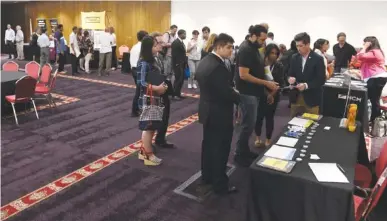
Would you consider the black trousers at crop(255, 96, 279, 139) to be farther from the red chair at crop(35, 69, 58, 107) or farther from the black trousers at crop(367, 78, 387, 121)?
the red chair at crop(35, 69, 58, 107)

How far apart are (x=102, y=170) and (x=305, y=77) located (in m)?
2.31

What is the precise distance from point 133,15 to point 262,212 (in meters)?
10.9

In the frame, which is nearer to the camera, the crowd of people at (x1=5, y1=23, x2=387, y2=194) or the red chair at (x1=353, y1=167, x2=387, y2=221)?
the red chair at (x1=353, y1=167, x2=387, y2=221)

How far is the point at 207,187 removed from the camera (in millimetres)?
3162

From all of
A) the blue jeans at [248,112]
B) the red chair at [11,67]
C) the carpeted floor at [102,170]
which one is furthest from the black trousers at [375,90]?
the red chair at [11,67]

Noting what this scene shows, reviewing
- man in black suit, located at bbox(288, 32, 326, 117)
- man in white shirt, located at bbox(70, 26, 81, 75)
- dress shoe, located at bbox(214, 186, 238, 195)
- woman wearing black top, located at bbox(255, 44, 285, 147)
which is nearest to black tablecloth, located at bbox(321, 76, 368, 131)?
woman wearing black top, located at bbox(255, 44, 285, 147)

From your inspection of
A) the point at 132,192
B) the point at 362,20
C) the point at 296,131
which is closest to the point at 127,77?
the point at 362,20

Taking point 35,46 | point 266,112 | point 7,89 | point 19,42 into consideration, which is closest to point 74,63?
point 35,46

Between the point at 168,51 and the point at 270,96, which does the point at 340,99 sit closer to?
the point at 270,96

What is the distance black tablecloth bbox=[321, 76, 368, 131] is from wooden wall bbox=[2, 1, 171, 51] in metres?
7.55

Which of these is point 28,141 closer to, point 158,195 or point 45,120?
point 45,120

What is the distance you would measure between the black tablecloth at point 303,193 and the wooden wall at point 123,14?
31.9 ft

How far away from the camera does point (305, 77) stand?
3.68m

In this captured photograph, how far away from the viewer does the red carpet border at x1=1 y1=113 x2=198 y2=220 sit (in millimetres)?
2898
